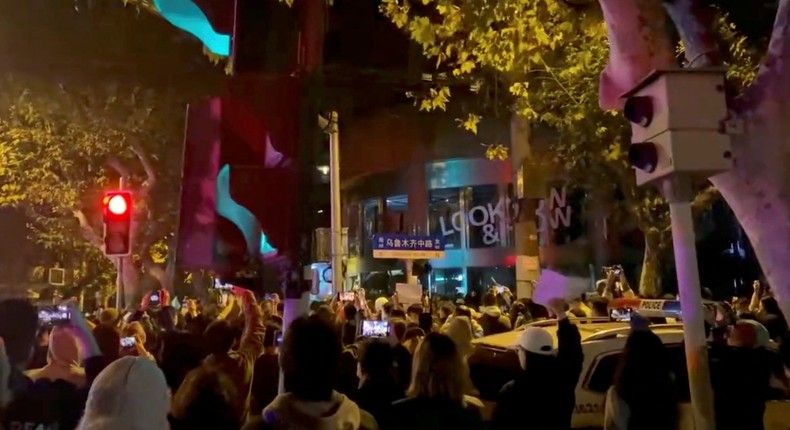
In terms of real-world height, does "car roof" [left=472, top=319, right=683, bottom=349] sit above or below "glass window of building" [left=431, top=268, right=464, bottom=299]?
below

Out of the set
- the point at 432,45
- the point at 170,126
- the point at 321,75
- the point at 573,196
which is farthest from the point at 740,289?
the point at 321,75

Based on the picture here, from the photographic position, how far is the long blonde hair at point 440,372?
4.32 metres

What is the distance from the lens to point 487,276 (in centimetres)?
3412

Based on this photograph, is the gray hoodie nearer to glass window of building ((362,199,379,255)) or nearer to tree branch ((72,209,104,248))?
tree branch ((72,209,104,248))

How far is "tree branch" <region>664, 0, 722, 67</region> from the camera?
19.5ft

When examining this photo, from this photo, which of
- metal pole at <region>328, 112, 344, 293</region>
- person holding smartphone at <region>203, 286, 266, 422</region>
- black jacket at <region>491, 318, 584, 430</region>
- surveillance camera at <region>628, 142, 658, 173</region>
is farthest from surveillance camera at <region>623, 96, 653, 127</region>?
metal pole at <region>328, 112, 344, 293</region>

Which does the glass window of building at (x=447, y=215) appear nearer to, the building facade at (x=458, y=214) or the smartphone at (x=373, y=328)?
the building facade at (x=458, y=214)

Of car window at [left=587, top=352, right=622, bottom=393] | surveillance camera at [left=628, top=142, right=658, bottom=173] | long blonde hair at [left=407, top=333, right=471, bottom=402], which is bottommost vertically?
car window at [left=587, top=352, right=622, bottom=393]

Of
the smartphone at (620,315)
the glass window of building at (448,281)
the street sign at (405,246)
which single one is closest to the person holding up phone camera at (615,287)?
the street sign at (405,246)

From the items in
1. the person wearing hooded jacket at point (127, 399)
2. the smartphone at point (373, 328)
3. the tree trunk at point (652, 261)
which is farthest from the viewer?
the tree trunk at point (652, 261)

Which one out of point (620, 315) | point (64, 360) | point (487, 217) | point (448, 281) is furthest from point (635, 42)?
point (448, 281)

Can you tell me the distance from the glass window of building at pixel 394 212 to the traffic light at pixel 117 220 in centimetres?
2703

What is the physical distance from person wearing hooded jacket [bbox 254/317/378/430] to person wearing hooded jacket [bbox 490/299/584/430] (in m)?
1.44

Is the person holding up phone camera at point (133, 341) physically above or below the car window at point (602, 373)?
above
